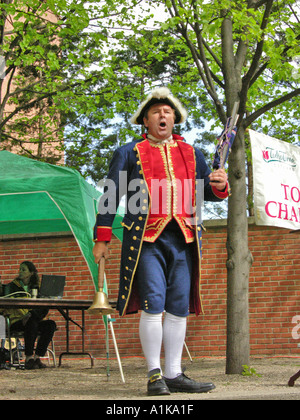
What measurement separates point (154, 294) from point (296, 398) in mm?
953

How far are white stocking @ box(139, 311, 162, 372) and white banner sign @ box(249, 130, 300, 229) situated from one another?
3.48 m

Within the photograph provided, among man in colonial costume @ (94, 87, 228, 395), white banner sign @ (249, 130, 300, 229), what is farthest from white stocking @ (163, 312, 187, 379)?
white banner sign @ (249, 130, 300, 229)

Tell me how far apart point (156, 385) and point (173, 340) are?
0.31 m

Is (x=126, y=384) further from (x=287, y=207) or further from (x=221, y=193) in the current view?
(x=287, y=207)

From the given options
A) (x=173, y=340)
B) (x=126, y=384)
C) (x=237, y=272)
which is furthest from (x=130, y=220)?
(x=237, y=272)

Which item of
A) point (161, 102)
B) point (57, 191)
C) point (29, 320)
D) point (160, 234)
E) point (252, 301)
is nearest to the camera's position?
point (160, 234)

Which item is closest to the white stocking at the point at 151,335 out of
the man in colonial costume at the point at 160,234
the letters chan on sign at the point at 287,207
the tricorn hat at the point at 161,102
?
the man in colonial costume at the point at 160,234

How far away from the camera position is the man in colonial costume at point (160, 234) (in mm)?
3594

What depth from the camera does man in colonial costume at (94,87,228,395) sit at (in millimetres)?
3594

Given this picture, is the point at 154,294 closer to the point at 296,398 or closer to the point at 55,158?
the point at 296,398

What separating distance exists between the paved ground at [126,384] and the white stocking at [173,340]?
236 mm

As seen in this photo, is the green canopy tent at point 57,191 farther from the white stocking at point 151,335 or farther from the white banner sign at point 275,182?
the white stocking at point 151,335

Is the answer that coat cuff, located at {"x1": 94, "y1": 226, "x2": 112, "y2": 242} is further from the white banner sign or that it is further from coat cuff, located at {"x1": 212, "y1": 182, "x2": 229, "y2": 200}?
the white banner sign

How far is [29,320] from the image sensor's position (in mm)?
7438
